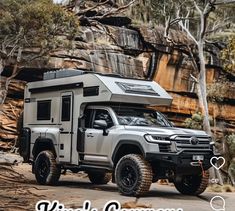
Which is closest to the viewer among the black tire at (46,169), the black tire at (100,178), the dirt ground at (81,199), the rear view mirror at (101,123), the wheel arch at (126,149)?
the dirt ground at (81,199)

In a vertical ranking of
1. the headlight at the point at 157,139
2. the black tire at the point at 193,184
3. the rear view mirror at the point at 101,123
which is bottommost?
the black tire at the point at 193,184

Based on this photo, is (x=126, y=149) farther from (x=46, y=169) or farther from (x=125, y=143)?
(x=46, y=169)

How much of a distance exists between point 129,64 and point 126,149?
68.2 ft

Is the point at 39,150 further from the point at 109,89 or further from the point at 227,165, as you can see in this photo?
the point at 227,165

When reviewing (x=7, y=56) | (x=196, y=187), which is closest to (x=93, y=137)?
(x=196, y=187)

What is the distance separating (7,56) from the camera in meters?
20.0

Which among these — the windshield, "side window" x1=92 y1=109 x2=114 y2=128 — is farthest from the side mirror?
the windshield

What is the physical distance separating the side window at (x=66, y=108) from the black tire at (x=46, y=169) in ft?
3.77

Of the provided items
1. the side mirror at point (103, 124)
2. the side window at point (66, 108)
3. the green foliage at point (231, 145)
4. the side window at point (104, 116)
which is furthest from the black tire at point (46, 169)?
the green foliage at point (231, 145)

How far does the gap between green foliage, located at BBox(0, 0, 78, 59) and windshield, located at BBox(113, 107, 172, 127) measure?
30.5 feet

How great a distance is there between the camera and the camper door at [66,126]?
11.3 meters

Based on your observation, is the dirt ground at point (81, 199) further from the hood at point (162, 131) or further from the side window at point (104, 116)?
the side window at point (104, 116)

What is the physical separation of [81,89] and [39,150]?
104 inches

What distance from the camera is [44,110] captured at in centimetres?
1245
